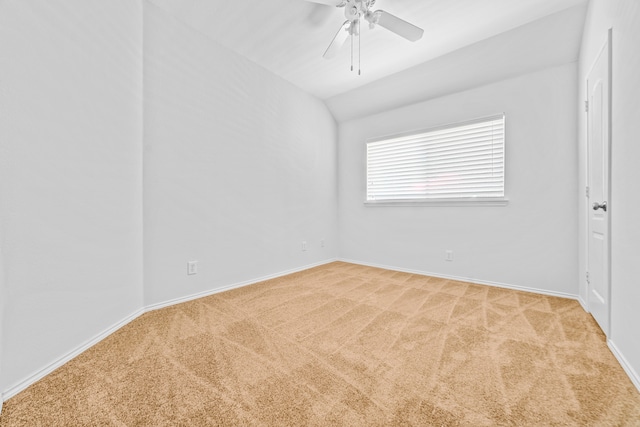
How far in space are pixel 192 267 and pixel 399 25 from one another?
2.84 m

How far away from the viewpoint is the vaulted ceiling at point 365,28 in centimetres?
209

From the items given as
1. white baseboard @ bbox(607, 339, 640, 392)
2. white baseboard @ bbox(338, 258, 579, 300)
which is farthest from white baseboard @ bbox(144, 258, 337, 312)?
white baseboard @ bbox(607, 339, 640, 392)

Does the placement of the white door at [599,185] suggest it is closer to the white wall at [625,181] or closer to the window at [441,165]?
the white wall at [625,181]

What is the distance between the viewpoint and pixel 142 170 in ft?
6.93

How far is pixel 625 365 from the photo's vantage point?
4.21 feet

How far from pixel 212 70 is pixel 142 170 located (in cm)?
129

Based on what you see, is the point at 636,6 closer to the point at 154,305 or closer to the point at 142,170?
the point at 142,170

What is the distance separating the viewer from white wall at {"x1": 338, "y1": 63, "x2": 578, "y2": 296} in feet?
8.02

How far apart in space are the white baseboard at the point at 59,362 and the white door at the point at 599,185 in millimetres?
3269

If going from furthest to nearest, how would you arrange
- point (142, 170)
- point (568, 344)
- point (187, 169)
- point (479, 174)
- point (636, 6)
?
point (479, 174) → point (187, 169) → point (142, 170) → point (568, 344) → point (636, 6)

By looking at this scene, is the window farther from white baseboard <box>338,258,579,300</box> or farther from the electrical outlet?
the electrical outlet

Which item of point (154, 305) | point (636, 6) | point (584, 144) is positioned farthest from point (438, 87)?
point (154, 305)

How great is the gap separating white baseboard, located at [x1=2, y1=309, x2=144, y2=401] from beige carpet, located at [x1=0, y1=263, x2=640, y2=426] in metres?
0.04

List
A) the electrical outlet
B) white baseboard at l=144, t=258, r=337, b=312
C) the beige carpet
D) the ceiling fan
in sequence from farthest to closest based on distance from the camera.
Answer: the electrical outlet, white baseboard at l=144, t=258, r=337, b=312, the ceiling fan, the beige carpet
